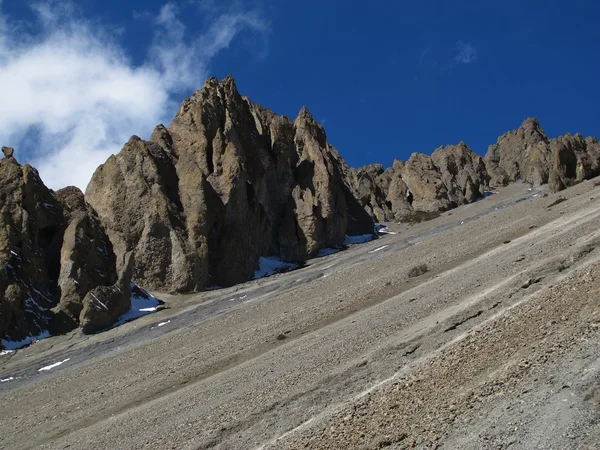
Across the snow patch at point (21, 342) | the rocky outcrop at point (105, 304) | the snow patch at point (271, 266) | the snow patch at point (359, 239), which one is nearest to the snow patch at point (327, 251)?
the snow patch at point (359, 239)

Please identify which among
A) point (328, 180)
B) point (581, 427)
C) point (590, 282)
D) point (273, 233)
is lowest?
point (581, 427)

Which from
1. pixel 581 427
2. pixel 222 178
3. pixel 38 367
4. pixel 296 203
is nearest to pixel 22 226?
pixel 38 367

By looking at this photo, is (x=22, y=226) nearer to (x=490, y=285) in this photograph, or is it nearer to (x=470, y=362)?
(x=490, y=285)

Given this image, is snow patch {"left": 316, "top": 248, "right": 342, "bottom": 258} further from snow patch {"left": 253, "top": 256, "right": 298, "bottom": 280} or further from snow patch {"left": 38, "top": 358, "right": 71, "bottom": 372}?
snow patch {"left": 38, "top": 358, "right": 71, "bottom": 372}

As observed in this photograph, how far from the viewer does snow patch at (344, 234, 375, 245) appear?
258 ft

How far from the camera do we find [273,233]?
70.9 metres

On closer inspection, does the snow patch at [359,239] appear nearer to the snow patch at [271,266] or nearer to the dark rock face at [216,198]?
the dark rock face at [216,198]

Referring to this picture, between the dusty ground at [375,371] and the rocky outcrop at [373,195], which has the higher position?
the rocky outcrop at [373,195]

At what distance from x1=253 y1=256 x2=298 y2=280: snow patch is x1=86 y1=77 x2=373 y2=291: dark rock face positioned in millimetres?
1017

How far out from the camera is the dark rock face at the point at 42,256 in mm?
38594

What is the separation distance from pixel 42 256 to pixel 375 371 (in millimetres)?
35954

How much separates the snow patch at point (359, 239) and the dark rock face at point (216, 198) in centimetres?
129

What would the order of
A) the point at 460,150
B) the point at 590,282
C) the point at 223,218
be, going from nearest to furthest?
the point at 590,282 → the point at 223,218 → the point at 460,150

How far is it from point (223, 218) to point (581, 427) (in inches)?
1986
